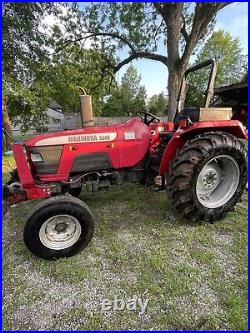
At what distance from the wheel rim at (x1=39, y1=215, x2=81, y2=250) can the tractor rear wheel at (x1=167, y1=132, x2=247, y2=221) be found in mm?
1154

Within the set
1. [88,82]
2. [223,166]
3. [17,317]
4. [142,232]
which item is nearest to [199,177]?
[223,166]

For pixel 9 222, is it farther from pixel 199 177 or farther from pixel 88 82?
pixel 88 82

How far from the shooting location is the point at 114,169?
3.01 meters

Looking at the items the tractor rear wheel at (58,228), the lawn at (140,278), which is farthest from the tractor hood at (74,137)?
the lawn at (140,278)

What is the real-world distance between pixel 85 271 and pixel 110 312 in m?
0.49

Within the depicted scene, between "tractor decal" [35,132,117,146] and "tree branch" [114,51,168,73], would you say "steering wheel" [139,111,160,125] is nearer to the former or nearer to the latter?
"tractor decal" [35,132,117,146]

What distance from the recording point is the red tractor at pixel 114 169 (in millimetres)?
2383

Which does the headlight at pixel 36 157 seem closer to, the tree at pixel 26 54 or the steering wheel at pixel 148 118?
the steering wheel at pixel 148 118

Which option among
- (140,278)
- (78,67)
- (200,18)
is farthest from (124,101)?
(140,278)

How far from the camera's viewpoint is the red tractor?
2.38 meters

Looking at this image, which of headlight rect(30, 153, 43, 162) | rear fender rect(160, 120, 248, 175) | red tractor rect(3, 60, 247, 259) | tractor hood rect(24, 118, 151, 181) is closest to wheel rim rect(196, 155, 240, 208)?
red tractor rect(3, 60, 247, 259)

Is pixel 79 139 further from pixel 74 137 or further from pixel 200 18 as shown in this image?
pixel 200 18

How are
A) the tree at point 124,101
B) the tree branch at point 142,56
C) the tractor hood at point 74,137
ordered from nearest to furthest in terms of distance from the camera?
the tractor hood at point 74,137
the tree branch at point 142,56
the tree at point 124,101

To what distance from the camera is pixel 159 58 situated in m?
9.54
